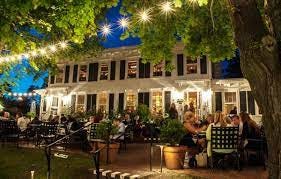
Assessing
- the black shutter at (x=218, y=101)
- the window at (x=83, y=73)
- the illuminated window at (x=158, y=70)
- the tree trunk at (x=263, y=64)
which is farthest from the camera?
the window at (x=83, y=73)

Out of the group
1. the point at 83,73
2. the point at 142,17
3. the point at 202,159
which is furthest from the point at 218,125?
the point at 83,73

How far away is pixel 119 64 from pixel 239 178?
1763 centimetres

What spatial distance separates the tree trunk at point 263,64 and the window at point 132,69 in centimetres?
1861

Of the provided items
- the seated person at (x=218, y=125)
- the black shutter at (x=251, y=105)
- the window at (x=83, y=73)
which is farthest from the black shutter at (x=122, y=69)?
the seated person at (x=218, y=125)

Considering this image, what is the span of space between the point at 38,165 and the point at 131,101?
12904mm

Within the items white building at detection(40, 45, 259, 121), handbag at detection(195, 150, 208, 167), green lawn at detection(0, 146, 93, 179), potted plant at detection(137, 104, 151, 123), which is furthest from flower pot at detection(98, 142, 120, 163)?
white building at detection(40, 45, 259, 121)

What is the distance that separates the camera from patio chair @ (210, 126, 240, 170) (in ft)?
26.0

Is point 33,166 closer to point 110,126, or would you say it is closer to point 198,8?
point 110,126

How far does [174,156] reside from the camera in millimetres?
8398

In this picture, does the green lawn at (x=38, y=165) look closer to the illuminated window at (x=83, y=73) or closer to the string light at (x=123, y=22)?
the string light at (x=123, y=22)

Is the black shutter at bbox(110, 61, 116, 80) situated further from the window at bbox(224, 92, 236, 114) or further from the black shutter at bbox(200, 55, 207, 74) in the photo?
the window at bbox(224, 92, 236, 114)

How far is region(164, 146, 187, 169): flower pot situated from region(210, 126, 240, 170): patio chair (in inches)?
35.5

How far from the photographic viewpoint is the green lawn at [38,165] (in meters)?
8.95

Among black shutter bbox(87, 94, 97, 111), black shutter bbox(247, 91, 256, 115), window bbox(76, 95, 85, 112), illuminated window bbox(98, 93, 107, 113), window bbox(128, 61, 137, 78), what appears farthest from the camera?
window bbox(76, 95, 85, 112)
